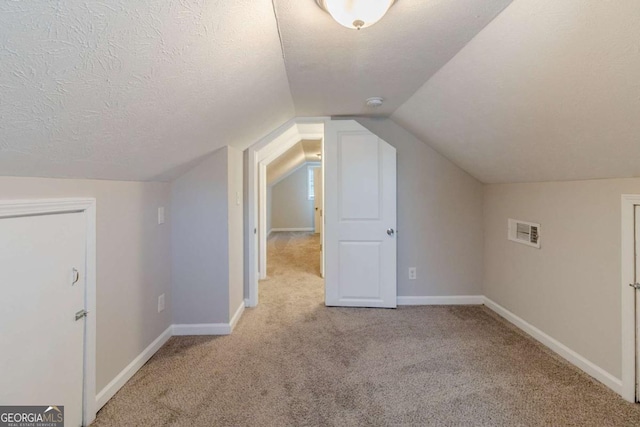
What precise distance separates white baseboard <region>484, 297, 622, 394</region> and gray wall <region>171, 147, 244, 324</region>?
2581 millimetres

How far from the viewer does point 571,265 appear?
212 cm

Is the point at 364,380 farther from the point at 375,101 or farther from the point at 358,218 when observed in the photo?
the point at 375,101

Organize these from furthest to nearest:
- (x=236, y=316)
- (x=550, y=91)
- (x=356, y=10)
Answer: (x=236, y=316) → (x=550, y=91) → (x=356, y=10)

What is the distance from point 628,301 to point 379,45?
207 centimetres

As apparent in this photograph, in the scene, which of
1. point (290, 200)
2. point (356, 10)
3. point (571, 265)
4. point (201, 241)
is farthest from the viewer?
point (290, 200)

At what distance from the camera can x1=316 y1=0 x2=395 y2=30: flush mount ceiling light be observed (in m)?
1.16

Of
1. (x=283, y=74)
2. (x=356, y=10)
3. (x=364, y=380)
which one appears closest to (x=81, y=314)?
(x=364, y=380)

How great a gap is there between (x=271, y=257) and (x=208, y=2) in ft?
16.5

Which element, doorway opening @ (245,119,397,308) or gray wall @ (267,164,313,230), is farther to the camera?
gray wall @ (267,164,313,230)

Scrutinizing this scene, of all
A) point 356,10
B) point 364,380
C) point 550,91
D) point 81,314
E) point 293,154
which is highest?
point 293,154

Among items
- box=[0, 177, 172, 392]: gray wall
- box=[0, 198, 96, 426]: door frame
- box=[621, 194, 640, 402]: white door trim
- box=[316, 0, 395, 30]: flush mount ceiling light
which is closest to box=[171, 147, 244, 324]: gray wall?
box=[0, 177, 172, 392]: gray wall

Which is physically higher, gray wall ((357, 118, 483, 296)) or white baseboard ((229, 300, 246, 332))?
gray wall ((357, 118, 483, 296))

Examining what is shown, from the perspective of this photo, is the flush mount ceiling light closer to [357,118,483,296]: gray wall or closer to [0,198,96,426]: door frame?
[0,198,96,426]: door frame

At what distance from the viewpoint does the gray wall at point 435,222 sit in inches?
127
